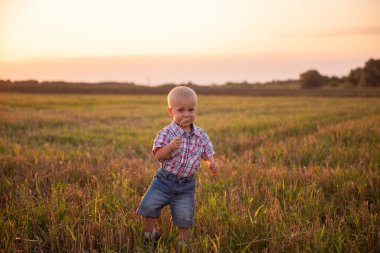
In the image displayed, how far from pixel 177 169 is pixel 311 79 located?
82.5 m

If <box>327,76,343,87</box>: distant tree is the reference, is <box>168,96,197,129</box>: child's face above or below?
below

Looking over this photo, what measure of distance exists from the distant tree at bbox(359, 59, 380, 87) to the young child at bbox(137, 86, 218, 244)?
82076 millimetres

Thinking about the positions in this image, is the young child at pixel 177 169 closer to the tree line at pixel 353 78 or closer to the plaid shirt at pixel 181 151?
the plaid shirt at pixel 181 151

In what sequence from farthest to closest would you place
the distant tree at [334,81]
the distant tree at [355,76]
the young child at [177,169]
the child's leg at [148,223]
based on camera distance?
1. the distant tree at [334,81]
2. the distant tree at [355,76]
3. the child's leg at [148,223]
4. the young child at [177,169]

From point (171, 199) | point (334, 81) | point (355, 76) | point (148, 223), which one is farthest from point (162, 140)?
point (334, 81)

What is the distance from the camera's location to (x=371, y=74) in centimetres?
7450

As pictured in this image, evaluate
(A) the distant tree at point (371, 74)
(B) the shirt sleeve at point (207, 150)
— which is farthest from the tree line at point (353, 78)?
(B) the shirt sleeve at point (207, 150)

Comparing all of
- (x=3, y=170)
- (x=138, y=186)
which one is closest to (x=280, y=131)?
(x=138, y=186)

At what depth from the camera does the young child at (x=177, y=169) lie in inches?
117

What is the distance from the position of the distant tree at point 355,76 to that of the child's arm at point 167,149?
85.0 m

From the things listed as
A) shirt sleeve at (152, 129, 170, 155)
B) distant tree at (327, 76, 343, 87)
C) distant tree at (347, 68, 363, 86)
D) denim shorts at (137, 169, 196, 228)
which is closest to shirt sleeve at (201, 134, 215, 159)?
denim shorts at (137, 169, 196, 228)

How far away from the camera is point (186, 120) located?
2969 mm

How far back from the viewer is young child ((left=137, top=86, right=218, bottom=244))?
2979mm

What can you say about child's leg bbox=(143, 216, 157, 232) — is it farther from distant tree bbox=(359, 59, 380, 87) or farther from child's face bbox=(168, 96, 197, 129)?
distant tree bbox=(359, 59, 380, 87)
